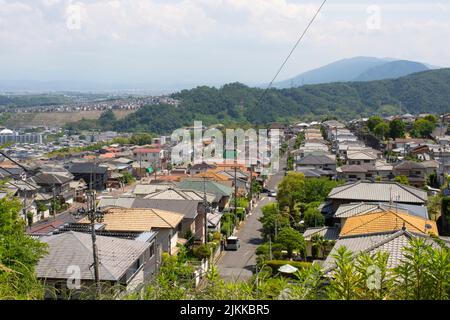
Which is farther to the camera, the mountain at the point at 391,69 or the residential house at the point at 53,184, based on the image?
the mountain at the point at 391,69

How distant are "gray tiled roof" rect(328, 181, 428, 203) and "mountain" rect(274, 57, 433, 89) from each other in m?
105

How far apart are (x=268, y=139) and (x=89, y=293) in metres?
34.8

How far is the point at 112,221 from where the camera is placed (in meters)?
9.53

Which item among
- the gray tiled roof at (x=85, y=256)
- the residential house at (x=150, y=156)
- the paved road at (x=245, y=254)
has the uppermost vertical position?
the gray tiled roof at (x=85, y=256)

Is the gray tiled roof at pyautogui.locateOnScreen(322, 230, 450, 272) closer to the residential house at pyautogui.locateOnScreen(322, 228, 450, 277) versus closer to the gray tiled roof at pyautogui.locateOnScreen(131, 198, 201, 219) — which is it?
the residential house at pyautogui.locateOnScreen(322, 228, 450, 277)

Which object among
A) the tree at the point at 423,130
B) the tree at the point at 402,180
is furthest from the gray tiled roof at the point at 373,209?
the tree at the point at 423,130

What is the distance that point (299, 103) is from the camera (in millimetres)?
69312

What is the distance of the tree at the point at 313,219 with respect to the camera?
1243 centimetres

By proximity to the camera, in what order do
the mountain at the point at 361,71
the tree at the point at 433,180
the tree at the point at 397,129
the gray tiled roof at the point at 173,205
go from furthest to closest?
the mountain at the point at 361,71 → the tree at the point at 397,129 → the tree at the point at 433,180 → the gray tiled roof at the point at 173,205

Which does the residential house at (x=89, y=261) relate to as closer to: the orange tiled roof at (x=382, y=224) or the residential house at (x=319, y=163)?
the orange tiled roof at (x=382, y=224)

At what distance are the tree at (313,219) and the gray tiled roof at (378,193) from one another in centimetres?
61

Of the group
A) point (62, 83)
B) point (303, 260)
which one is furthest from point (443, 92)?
point (62, 83)

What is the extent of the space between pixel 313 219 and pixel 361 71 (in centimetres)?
16004
